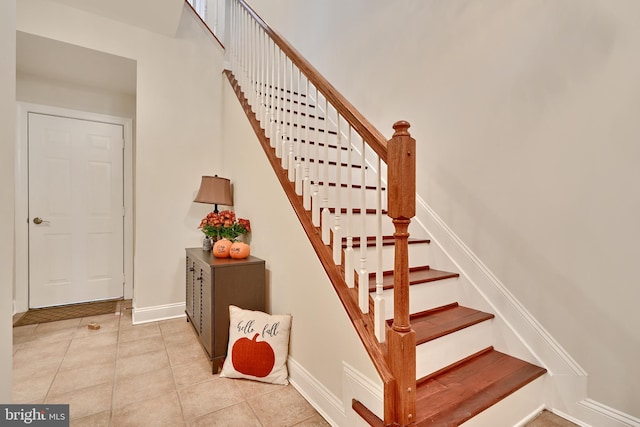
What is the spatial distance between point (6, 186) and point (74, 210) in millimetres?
2664

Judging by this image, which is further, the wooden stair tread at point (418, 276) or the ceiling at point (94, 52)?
the ceiling at point (94, 52)

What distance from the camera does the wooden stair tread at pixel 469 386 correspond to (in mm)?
1218

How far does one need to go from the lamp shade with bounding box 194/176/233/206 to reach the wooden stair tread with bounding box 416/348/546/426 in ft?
7.09

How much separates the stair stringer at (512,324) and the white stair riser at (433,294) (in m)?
0.06

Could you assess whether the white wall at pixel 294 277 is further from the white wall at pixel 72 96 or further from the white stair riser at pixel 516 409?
the white wall at pixel 72 96

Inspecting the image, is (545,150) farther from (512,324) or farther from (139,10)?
(139,10)

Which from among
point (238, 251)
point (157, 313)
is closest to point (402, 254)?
point (238, 251)

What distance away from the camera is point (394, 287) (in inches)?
45.4

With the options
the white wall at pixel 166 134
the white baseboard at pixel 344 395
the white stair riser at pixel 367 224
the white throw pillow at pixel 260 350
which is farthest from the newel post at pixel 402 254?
the white wall at pixel 166 134

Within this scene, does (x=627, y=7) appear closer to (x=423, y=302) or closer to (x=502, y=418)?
(x=423, y=302)

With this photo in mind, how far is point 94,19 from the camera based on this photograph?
262 cm

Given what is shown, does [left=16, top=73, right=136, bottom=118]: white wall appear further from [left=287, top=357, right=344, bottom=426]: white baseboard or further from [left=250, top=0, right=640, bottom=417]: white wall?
[left=287, top=357, right=344, bottom=426]: white baseboard

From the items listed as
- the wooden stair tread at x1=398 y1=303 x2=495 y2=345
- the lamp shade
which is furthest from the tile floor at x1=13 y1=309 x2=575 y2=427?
the lamp shade

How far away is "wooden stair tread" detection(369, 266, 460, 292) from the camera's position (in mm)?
1658
